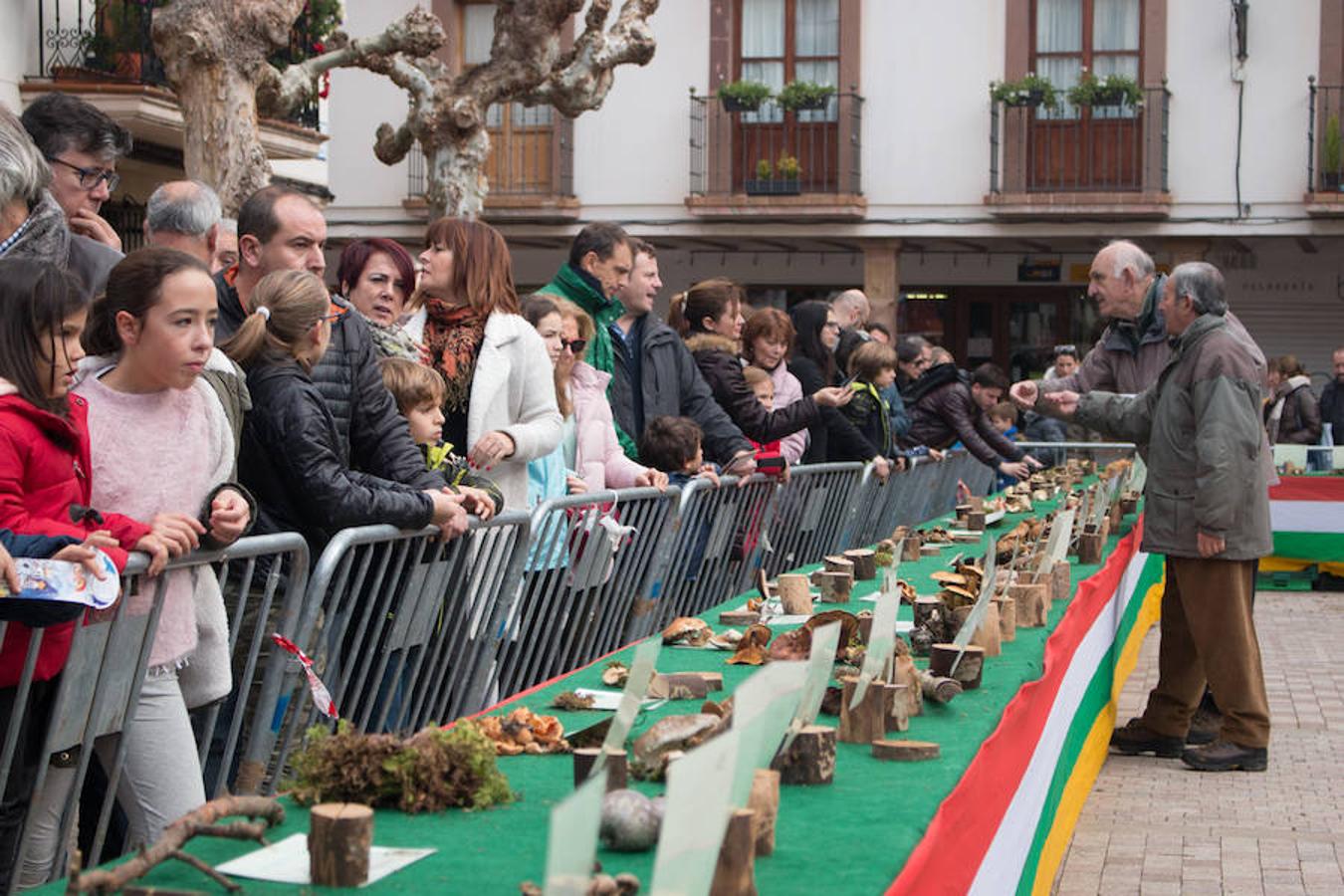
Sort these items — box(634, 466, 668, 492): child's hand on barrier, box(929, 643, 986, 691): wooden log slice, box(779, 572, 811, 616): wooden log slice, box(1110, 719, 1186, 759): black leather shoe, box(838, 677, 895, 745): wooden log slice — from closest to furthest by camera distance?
box(838, 677, 895, 745): wooden log slice, box(929, 643, 986, 691): wooden log slice, box(779, 572, 811, 616): wooden log slice, box(634, 466, 668, 492): child's hand on barrier, box(1110, 719, 1186, 759): black leather shoe

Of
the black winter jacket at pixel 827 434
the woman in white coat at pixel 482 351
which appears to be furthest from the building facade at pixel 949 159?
the woman in white coat at pixel 482 351

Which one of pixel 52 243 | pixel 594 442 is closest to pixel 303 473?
pixel 52 243

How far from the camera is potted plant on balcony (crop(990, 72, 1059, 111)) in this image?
24.4 meters

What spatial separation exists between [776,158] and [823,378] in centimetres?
1566

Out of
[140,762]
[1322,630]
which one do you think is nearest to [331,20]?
[1322,630]

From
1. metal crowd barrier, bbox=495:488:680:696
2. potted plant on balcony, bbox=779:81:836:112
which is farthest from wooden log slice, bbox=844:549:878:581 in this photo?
potted plant on balcony, bbox=779:81:836:112

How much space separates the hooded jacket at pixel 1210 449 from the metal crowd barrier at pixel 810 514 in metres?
1.75

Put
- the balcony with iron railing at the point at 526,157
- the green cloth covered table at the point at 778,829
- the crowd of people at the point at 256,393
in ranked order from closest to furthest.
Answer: the green cloth covered table at the point at 778,829, the crowd of people at the point at 256,393, the balcony with iron railing at the point at 526,157

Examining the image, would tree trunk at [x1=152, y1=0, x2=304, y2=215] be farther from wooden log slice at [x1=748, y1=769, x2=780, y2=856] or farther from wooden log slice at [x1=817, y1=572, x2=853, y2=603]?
wooden log slice at [x1=748, y1=769, x2=780, y2=856]

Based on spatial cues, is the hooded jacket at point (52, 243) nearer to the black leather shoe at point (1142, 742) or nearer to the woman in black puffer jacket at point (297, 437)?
the woman in black puffer jacket at point (297, 437)

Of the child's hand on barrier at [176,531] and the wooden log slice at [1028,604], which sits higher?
the child's hand on barrier at [176,531]

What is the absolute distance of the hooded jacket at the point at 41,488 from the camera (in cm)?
340

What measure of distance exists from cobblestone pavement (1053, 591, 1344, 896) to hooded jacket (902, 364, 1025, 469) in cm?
336

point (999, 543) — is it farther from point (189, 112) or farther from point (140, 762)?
point (189, 112)
